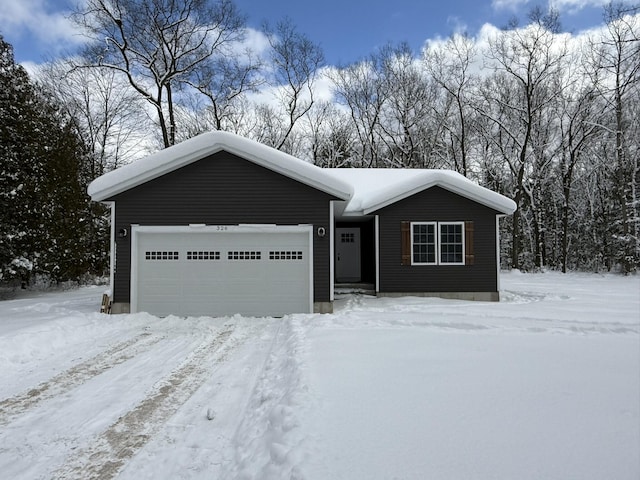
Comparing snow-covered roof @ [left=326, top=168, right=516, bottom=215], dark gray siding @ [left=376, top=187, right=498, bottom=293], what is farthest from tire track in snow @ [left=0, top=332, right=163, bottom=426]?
dark gray siding @ [left=376, top=187, right=498, bottom=293]

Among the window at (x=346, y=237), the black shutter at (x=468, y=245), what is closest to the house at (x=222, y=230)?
the black shutter at (x=468, y=245)

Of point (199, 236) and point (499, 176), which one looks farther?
point (499, 176)

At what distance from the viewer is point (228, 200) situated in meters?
9.54

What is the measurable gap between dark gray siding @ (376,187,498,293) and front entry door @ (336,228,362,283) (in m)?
3.42

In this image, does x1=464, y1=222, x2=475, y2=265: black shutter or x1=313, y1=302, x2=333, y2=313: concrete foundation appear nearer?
x1=313, y1=302, x2=333, y2=313: concrete foundation

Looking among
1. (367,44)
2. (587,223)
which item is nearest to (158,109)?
(367,44)

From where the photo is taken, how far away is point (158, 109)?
856 inches

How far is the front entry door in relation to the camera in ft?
49.9

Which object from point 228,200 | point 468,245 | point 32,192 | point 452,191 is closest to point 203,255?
point 228,200

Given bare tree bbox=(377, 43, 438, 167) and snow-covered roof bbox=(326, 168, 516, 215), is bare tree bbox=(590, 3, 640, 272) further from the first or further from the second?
snow-covered roof bbox=(326, 168, 516, 215)

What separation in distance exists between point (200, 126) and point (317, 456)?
25021 mm

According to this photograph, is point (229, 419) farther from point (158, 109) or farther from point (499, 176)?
point (499, 176)

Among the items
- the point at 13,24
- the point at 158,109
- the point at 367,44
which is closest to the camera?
the point at 13,24

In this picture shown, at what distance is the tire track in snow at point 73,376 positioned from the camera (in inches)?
156
